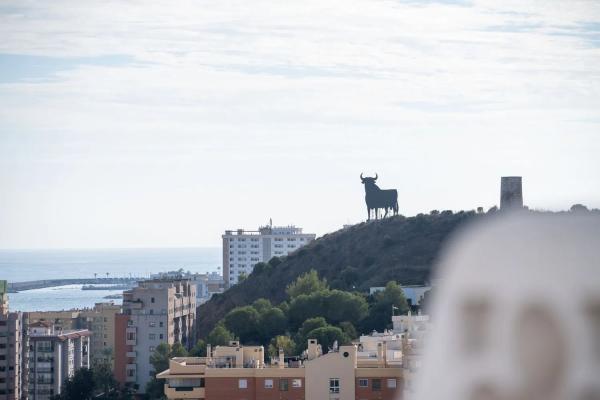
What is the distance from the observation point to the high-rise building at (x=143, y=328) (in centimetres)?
3347

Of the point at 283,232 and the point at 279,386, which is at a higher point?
the point at 283,232

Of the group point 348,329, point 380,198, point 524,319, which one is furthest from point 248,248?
point 524,319

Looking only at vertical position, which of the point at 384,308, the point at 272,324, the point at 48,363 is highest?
the point at 384,308

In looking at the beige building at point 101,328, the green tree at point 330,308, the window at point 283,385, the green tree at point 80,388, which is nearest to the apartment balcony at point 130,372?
the green tree at point 80,388

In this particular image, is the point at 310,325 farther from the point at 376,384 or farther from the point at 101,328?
the point at 101,328

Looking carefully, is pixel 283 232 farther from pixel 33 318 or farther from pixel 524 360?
pixel 524 360

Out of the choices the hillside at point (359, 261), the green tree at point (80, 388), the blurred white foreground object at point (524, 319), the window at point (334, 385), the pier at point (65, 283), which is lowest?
the green tree at point (80, 388)

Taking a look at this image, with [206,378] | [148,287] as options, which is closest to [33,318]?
[148,287]

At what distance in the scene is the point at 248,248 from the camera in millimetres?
80188

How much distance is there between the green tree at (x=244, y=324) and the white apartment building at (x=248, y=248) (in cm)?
4842

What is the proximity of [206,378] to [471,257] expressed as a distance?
1977 cm

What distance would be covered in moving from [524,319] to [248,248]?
261 ft

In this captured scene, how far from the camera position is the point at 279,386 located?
20109 mm

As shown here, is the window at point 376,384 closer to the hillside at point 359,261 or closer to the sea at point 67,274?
the hillside at point 359,261
